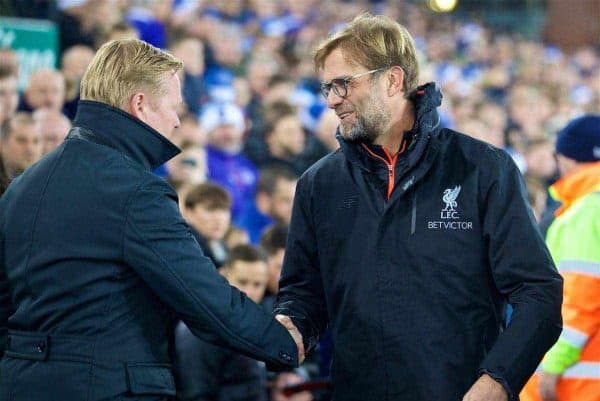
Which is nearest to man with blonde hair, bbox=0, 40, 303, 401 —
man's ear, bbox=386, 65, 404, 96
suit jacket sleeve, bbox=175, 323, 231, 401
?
man's ear, bbox=386, 65, 404, 96

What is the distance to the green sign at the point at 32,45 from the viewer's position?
7855 millimetres

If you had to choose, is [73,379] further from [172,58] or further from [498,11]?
[498,11]

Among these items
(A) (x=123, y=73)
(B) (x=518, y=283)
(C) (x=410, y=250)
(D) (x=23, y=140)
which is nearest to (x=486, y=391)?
(B) (x=518, y=283)

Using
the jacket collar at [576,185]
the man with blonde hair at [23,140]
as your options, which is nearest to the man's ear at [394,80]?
the jacket collar at [576,185]

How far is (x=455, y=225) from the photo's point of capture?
3.55m

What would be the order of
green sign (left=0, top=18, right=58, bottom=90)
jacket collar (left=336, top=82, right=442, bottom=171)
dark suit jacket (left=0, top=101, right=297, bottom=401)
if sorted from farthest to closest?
green sign (left=0, top=18, right=58, bottom=90), jacket collar (left=336, top=82, right=442, bottom=171), dark suit jacket (left=0, top=101, right=297, bottom=401)

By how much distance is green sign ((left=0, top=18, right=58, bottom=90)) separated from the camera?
786 cm

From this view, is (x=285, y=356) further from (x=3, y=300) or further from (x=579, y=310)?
(x=579, y=310)

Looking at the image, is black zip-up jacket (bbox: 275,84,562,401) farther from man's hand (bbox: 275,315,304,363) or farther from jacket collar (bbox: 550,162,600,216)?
jacket collar (bbox: 550,162,600,216)

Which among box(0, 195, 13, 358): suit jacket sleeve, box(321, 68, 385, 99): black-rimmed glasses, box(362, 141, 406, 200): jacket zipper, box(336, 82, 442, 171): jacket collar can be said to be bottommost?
box(0, 195, 13, 358): suit jacket sleeve

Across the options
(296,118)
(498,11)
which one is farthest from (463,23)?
(296,118)

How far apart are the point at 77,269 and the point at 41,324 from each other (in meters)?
0.20

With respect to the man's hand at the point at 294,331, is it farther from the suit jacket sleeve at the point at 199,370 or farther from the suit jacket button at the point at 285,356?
the suit jacket sleeve at the point at 199,370

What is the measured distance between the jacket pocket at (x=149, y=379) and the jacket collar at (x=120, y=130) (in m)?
0.60
